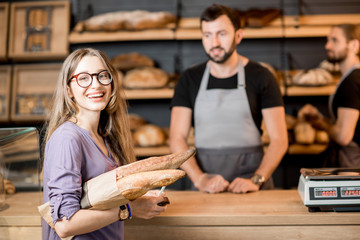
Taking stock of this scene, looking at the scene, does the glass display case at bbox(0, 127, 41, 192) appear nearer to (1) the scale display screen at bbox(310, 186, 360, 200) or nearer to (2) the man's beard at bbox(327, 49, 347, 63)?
(1) the scale display screen at bbox(310, 186, 360, 200)

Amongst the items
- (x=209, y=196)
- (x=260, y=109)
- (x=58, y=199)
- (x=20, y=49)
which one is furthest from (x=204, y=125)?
(x=20, y=49)

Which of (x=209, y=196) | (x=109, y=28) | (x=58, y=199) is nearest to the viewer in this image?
(x=58, y=199)

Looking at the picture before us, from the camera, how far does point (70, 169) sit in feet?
3.78

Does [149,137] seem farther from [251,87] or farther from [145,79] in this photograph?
[251,87]

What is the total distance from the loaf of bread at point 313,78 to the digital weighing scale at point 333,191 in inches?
71.0

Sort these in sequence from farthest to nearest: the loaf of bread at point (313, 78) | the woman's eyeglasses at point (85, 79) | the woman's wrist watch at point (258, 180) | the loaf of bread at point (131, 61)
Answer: the loaf of bread at point (131, 61), the loaf of bread at point (313, 78), the woman's wrist watch at point (258, 180), the woman's eyeglasses at point (85, 79)

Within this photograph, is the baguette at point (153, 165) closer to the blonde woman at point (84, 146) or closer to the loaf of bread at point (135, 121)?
the blonde woman at point (84, 146)

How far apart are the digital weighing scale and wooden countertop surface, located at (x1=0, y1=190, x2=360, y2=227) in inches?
1.1

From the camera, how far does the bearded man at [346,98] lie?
2.65m

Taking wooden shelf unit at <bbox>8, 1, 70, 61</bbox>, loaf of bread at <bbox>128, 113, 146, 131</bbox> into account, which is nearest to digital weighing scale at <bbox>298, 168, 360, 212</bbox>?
loaf of bread at <bbox>128, 113, 146, 131</bbox>

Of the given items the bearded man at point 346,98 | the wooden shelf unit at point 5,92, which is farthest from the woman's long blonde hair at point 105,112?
the wooden shelf unit at point 5,92

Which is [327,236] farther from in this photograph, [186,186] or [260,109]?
[186,186]

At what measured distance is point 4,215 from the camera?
1354 millimetres

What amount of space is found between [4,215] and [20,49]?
244 cm
